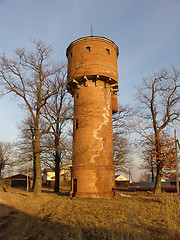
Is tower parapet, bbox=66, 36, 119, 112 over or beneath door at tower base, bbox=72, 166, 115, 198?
over

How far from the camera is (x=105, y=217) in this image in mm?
7730

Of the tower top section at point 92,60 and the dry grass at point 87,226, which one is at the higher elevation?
the tower top section at point 92,60

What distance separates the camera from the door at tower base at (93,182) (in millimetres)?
13617

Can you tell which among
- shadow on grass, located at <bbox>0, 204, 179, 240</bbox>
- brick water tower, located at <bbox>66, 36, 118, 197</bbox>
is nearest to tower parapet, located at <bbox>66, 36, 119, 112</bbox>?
brick water tower, located at <bbox>66, 36, 118, 197</bbox>

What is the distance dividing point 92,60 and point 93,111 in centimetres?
450

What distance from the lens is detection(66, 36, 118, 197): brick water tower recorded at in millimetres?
14062

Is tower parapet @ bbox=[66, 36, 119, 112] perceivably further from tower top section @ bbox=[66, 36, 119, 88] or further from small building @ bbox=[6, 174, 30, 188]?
small building @ bbox=[6, 174, 30, 188]

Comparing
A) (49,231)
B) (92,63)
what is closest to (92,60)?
(92,63)

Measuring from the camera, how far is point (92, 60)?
648 inches

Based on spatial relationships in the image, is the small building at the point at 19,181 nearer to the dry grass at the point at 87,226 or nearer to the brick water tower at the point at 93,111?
the brick water tower at the point at 93,111

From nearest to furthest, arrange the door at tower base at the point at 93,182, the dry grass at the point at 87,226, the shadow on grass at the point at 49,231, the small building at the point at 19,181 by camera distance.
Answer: the shadow on grass at the point at 49,231
the dry grass at the point at 87,226
the door at tower base at the point at 93,182
the small building at the point at 19,181

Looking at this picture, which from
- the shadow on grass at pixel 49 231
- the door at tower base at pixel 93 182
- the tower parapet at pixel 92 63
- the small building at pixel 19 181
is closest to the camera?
the shadow on grass at pixel 49 231

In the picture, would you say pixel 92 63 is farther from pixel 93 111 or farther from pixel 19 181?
pixel 19 181

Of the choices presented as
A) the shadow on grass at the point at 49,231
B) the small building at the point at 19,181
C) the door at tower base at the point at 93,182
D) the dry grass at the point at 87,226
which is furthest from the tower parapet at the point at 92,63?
the small building at the point at 19,181
